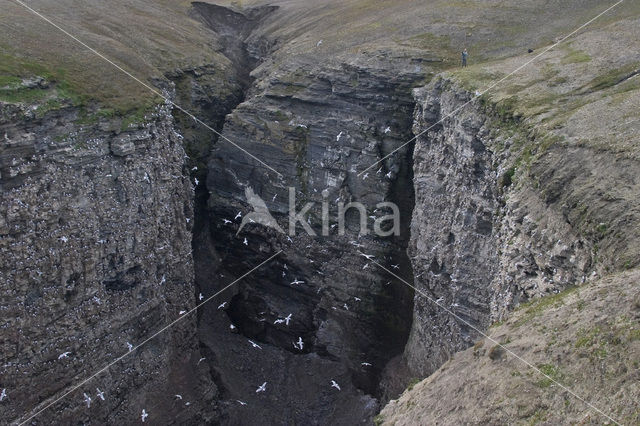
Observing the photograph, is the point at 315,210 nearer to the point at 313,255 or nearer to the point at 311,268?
the point at 313,255

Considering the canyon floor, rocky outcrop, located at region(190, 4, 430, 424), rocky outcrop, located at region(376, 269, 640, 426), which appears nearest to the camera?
rocky outcrop, located at region(376, 269, 640, 426)

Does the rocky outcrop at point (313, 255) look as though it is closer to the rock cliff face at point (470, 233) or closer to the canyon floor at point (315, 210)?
the canyon floor at point (315, 210)

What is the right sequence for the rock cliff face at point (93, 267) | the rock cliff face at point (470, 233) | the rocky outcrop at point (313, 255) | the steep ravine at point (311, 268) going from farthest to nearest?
the rocky outcrop at point (313, 255) → the steep ravine at point (311, 268) → the rock cliff face at point (93, 267) → the rock cliff face at point (470, 233)

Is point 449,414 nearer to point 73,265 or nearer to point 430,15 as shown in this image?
point 73,265

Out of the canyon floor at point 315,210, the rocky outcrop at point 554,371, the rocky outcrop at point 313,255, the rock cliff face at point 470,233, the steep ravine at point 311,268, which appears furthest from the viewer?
the rocky outcrop at point 313,255

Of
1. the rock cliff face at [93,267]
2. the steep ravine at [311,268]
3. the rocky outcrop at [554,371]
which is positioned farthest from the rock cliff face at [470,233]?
the rock cliff face at [93,267]

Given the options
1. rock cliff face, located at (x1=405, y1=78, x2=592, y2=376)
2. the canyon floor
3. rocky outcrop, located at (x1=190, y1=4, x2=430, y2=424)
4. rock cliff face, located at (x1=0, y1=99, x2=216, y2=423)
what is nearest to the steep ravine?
rocky outcrop, located at (x1=190, y1=4, x2=430, y2=424)

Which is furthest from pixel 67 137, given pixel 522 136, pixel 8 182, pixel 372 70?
pixel 522 136

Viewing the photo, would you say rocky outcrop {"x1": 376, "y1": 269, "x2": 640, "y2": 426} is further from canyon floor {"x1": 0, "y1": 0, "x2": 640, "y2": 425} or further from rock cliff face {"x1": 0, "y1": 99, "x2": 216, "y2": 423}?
rock cliff face {"x1": 0, "y1": 99, "x2": 216, "y2": 423}
